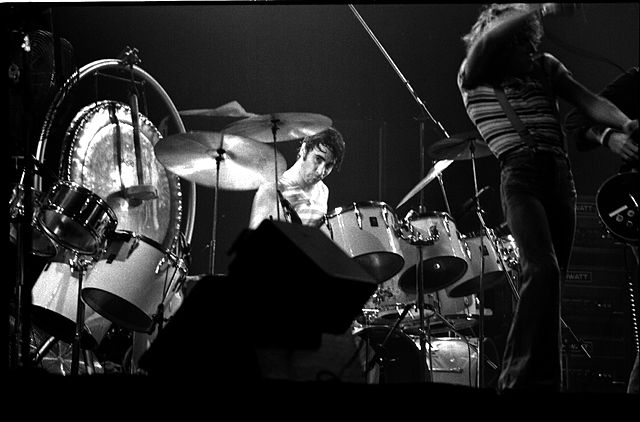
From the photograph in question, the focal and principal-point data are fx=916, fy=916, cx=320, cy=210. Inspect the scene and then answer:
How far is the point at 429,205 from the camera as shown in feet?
23.0

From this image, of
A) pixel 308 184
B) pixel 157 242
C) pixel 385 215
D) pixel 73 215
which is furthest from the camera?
pixel 308 184

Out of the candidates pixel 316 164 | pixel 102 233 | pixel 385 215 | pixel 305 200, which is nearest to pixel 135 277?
pixel 102 233

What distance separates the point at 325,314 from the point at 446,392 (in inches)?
24.5

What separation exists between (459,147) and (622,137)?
Result: 157 centimetres

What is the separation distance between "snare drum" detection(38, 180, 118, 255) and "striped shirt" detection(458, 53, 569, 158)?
7.16ft

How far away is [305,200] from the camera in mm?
6090

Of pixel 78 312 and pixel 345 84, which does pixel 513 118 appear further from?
pixel 78 312

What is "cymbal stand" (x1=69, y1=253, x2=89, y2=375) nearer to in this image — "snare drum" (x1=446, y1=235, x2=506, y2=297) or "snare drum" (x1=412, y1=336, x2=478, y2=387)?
"snare drum" (x1=446, y1=235, x2=506, y2=297)

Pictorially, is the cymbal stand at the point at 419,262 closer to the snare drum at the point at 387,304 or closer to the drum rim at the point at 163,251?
the snare drum at the point at 387,304

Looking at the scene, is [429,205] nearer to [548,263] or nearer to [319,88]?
[319,88]

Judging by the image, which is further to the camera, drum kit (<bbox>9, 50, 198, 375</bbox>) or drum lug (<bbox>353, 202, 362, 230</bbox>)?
drum lug (<bbox>353, 202, 362, 230</bbox>)

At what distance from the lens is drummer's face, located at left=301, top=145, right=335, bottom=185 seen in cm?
621

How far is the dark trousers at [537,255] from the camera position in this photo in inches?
160

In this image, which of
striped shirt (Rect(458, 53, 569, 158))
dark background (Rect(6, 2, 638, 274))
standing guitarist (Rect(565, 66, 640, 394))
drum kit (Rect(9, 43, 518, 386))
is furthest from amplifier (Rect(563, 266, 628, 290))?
striped shirt (Rect(458, 53, 569, 158))
